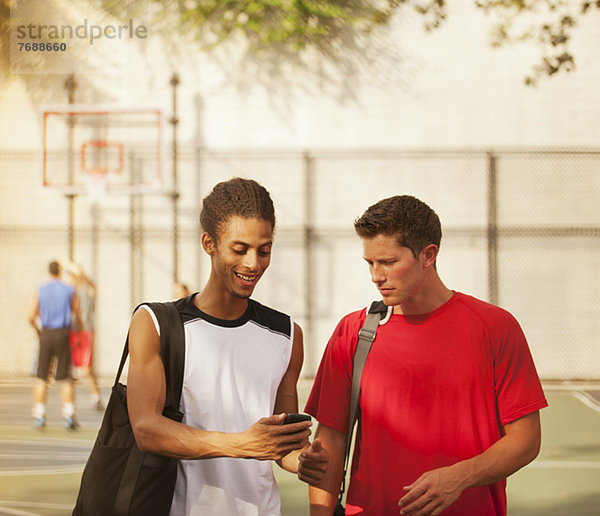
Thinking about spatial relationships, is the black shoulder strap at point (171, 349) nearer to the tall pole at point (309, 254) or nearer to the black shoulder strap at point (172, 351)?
the black shoulder strap at point (172, 351)

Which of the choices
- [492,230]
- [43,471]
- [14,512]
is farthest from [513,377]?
[492,230]

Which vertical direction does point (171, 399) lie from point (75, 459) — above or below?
above

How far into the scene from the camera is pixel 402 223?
250cm

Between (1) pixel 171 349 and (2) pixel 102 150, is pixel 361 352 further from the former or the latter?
(2) pixel 102 150

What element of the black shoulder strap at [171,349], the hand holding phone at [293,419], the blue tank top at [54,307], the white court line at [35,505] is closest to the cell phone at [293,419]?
the hand holding phone at [293,419]

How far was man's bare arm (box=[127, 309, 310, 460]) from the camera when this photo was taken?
2.19 meters

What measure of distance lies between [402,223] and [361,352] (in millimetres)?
401

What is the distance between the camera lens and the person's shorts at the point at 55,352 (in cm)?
871

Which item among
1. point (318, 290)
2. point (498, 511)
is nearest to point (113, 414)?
point (498, 511)

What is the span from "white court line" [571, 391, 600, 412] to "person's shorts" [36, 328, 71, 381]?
20.7 feet

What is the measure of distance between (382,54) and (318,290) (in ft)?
13.1

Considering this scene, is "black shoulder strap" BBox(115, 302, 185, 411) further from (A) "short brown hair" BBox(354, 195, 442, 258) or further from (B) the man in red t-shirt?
(A) "short brown hair" BBox(354, 195, 442, 258)

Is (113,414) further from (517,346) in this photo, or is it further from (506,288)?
(506,288)

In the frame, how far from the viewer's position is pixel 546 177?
13430mm
